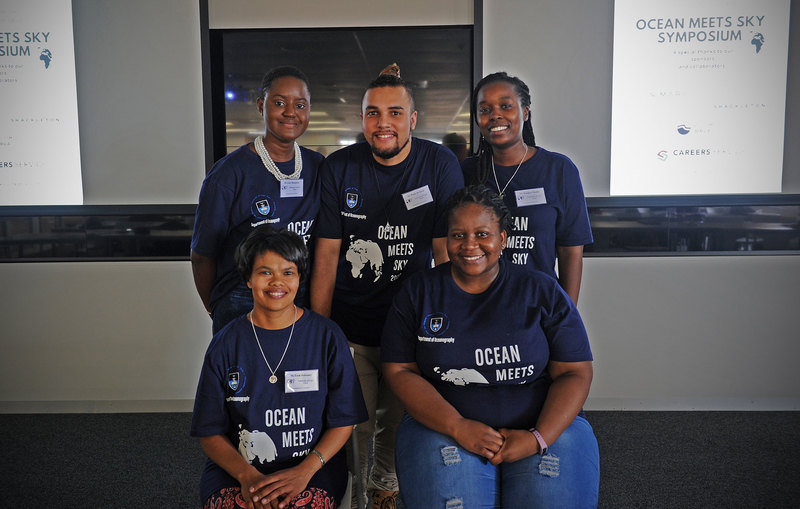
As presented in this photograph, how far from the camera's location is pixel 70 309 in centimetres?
359

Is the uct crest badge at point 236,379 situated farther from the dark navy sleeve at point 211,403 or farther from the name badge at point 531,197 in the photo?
the name badge at point 531,197

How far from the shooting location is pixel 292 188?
2.00m

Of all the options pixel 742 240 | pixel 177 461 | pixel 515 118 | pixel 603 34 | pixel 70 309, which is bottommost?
pixel 177 461

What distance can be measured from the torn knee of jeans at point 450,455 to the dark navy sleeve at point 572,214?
0.89m

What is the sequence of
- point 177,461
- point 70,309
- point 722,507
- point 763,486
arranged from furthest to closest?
point 70,309 → point 177,461 → point 763,486 → point 722,507

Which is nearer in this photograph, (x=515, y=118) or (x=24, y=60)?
(x=515, y=118)

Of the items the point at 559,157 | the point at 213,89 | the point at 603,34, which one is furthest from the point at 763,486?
the point at 213,89

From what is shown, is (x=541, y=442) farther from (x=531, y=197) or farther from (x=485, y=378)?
(x=531, y=197)

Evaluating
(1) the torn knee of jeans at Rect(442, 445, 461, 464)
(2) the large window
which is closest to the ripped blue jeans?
(1) the torn knee of jeans at Rect(442, 445, 461, 464)

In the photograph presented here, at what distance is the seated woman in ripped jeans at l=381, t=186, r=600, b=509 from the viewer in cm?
160

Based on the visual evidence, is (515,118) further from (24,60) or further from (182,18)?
(24,60)

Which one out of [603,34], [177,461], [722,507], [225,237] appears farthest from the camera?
[603,34]

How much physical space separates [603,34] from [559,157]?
5.40ft

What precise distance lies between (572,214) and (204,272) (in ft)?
4.39
